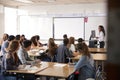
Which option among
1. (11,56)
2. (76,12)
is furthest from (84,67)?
(76,12)

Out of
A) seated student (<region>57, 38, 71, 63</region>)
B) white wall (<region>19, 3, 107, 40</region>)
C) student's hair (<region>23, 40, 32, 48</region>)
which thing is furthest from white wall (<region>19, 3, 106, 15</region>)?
student's hair (<region>23, 40, 32, 48</region>)

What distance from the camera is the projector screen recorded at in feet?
36.7

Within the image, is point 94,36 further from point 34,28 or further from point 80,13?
point 34,28

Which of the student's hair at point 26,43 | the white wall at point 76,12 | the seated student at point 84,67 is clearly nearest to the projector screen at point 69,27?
the white wall at point 76,12

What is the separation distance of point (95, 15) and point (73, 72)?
7.30 m

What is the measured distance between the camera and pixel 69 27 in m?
11.4

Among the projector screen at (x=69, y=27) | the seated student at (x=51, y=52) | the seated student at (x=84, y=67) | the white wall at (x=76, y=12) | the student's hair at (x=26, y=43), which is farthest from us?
the projector screen at (x=69, y=27)

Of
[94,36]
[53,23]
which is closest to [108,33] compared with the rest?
[94,36]

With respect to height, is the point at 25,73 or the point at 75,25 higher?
the point at 75,25

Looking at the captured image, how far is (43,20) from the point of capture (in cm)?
1187

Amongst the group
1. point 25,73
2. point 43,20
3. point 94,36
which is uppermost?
point 43,20

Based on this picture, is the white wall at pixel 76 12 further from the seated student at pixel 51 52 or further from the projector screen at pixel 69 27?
the seated student at pixel 51 52

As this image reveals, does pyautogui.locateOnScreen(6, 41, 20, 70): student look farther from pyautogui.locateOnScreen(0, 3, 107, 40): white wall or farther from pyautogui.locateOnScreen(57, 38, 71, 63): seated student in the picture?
pyautogui.locateOnScreen(0, 3, 107, 40): white wall

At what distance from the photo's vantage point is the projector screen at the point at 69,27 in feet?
36.7
